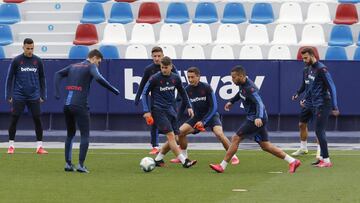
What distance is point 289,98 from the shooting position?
26000 mm

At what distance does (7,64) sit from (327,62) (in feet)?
26.3

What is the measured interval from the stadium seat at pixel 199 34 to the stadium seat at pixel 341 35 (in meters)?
3.50

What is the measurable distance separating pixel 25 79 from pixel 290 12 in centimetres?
1213

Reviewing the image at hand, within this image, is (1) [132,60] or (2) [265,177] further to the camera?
(1) [132,60]

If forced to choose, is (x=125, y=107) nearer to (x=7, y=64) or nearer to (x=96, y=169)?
(x=7, y=64)

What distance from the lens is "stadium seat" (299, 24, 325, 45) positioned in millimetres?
29656

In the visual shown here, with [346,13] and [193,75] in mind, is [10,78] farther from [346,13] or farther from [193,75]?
[346,13]

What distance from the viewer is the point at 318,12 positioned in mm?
30641

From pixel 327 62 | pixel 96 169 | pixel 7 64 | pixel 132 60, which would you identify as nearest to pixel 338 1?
pixel 327 62

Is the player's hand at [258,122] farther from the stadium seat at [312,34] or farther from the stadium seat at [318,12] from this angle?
the stadium seat at [318,12]

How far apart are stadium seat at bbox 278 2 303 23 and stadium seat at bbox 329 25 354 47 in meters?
1.29

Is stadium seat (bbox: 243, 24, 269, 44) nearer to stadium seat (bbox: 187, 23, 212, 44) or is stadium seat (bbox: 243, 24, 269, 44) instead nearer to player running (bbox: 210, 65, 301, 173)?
stadium seat (bbox: 187, 23, 212, 44)

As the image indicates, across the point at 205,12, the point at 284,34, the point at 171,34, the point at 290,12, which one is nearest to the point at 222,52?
the point at 171,34

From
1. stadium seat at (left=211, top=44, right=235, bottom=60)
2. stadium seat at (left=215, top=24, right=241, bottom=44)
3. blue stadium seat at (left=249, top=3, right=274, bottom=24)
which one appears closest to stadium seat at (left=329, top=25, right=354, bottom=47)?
blue stadium seat at (left=249, top=3, right=274, bottom=24)
